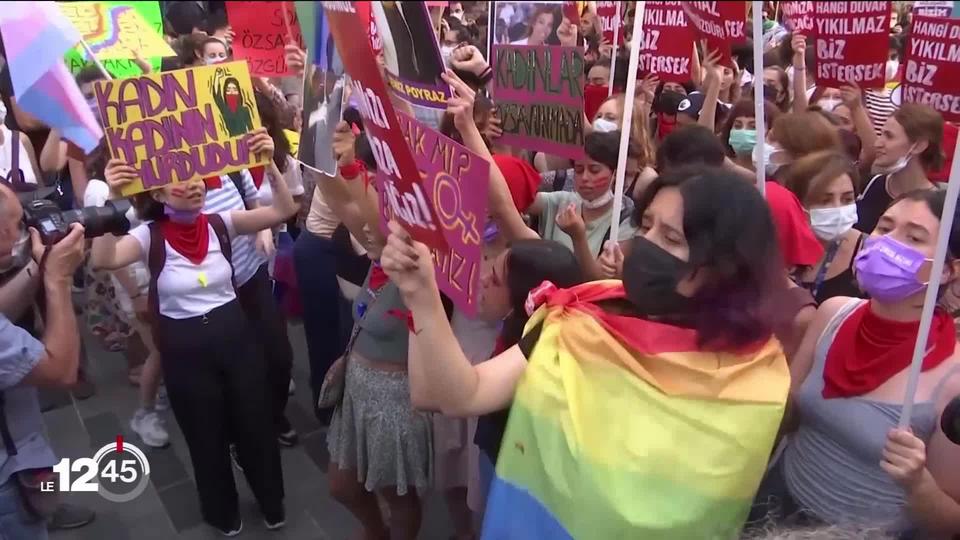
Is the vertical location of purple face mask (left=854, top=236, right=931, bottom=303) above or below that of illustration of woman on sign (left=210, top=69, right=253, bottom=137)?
below

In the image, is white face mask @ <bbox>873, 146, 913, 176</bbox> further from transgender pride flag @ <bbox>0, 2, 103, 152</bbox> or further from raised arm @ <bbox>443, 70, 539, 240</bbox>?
transgender pride flag @ <bbox>0, 2, 103, 152</bbox>

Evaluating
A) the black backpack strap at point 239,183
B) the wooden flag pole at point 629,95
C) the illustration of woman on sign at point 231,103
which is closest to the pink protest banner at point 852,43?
the wooden flag pole at point 629,95

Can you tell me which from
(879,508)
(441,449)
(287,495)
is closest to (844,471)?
(879,508)

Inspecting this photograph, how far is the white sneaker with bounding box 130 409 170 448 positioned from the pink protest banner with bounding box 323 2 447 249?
2940mm

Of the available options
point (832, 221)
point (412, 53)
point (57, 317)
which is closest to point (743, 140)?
point (832, 221)

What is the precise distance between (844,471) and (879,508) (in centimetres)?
10

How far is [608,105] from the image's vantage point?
4.10 m

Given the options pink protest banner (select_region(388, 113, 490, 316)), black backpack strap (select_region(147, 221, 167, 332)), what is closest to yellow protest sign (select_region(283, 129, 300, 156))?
black backpack strap (select_region(147, 221, 167, 332))

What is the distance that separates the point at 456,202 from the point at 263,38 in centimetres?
265

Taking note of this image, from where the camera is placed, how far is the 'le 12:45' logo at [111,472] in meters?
3.83

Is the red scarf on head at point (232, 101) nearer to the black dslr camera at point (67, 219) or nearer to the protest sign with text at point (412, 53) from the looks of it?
the black dslr camera at point (67, 219)

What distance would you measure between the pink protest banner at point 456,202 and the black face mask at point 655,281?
0.35 m

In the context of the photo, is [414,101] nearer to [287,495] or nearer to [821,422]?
[821,422]

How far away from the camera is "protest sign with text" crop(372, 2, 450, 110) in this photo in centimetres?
193
